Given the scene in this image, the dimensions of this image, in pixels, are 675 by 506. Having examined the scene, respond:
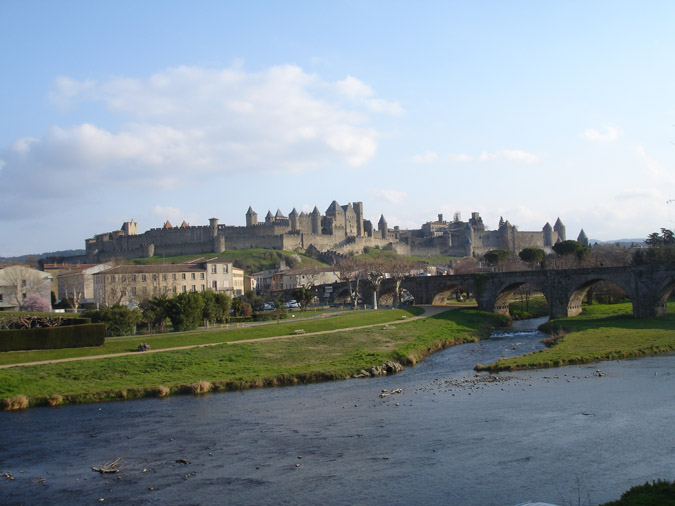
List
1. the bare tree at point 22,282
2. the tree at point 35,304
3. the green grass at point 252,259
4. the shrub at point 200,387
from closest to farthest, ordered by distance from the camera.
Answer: the shrub at point 200,387, the tree at point 35,304, the bare tree at point 22,282, the green grass at point 252,259

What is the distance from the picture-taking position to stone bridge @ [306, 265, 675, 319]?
1930 inches

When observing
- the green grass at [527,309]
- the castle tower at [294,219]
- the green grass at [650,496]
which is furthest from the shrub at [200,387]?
the castle tower at [294,219]

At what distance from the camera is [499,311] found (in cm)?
6378

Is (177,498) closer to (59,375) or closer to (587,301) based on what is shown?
(59,375)

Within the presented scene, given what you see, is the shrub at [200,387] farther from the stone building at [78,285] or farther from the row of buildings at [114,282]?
the stone building at [78,285]

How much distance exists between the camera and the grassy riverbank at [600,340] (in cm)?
3209

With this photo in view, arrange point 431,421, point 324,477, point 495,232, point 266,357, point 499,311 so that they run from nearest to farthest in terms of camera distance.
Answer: point 324,477 < point 431,421 < point 266,357 < point 499,311 < point 495,232

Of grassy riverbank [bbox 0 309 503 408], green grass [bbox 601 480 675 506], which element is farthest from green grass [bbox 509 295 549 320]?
green grass [bbox 601 480 675 506]

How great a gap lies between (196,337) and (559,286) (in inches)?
1335

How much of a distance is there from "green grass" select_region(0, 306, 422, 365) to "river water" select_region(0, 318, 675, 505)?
792 centimetres

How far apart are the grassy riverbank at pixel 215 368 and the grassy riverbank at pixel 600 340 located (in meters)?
6.87

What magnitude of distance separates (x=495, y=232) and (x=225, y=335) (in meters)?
137

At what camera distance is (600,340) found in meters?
38.6

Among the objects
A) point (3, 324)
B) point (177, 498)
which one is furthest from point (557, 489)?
point (3, 324)
